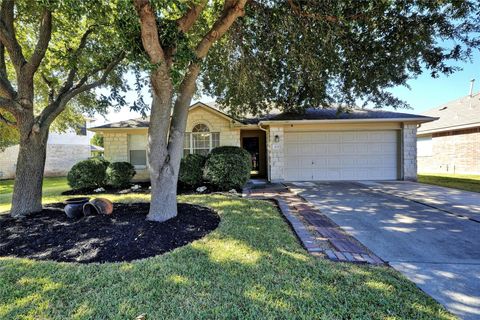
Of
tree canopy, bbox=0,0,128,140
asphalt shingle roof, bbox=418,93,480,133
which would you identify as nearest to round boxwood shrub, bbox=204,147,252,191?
tree canopy, bbox=0,0,128,140

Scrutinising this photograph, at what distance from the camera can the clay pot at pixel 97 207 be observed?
5613 mm

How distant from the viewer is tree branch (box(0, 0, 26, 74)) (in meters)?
5.69

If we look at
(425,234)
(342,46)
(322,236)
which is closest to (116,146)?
(342,46)

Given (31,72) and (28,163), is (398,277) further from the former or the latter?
(31,72)

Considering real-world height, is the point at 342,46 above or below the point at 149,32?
above

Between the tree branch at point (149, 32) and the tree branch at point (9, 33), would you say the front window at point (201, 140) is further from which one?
the tree branch at point (149, 32)

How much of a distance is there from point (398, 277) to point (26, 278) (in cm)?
491

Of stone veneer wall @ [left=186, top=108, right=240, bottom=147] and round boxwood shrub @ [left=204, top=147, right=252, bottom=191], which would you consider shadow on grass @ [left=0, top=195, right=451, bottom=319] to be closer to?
round boxwood shrub @ [left=204, top=147, right=252, bottom=191]

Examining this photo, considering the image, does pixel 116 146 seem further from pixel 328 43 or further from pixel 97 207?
pixel 328 43

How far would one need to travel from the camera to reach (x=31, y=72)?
604 centimetres

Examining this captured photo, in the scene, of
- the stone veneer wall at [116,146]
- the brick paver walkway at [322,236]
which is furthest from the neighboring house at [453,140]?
the stone veneer wall at [116,146]

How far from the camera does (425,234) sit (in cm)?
459

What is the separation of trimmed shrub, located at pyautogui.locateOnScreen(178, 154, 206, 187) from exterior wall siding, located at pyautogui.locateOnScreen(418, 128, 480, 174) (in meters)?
18.6

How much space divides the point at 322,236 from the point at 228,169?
5.41 meters
